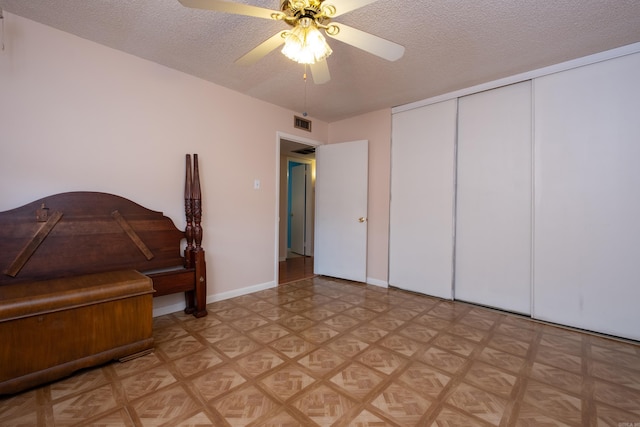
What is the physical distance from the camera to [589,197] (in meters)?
2.53

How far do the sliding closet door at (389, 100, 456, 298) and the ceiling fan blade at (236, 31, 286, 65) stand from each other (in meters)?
2.46

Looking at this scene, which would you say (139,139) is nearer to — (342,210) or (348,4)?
(348,4)

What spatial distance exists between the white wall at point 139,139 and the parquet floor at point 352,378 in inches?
43.5

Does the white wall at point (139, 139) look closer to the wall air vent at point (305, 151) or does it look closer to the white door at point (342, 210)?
the white door at point (342, 210)

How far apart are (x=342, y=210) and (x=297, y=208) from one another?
2629 millimetres

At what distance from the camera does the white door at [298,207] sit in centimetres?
645

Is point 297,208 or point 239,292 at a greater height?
point 297,208

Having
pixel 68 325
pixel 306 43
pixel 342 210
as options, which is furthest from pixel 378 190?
pixel 68 325

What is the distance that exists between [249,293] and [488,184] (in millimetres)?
3186

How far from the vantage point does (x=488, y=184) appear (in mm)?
3109

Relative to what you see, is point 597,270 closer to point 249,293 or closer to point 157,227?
point 249,293

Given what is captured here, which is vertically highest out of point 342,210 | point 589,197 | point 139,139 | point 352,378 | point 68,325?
point 139,139

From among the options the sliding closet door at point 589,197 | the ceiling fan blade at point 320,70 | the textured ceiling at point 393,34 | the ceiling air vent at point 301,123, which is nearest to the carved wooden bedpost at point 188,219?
the textured ceiling at point 393,34

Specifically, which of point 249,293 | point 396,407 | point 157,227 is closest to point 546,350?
point 396,407
